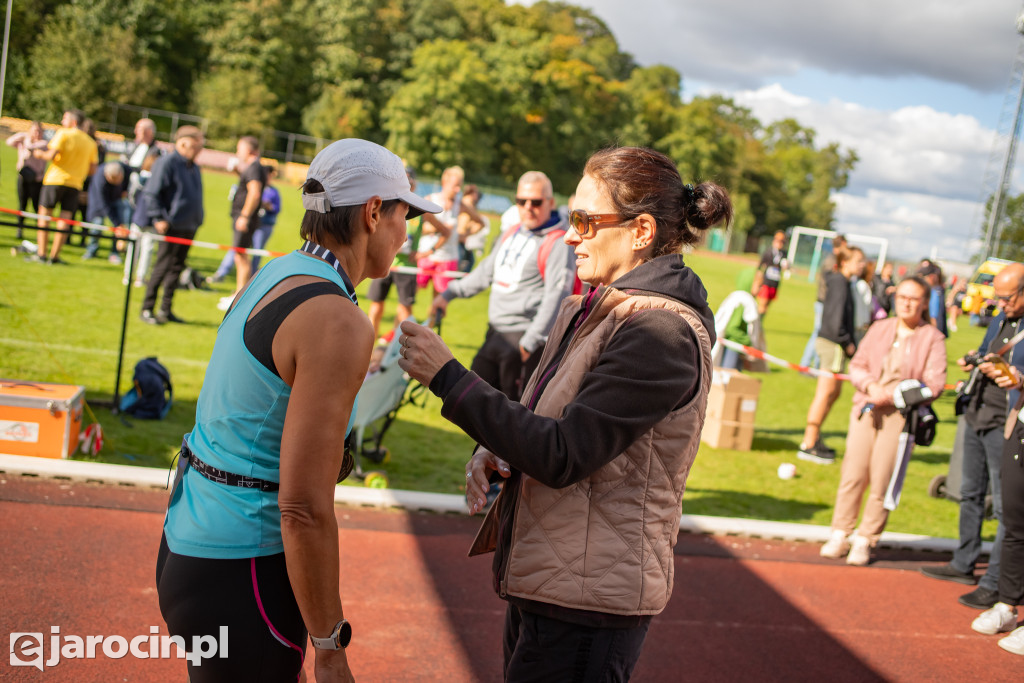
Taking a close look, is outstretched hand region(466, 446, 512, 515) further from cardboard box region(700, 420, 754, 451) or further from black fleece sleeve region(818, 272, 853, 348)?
black fleece sleeve region(818, 272, 853, 348)

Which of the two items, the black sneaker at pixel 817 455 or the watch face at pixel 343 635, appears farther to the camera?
the black sneaker at pixel 817 455

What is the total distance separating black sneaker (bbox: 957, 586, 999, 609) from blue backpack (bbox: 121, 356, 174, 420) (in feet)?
21.2

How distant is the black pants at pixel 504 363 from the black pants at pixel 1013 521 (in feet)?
10.2

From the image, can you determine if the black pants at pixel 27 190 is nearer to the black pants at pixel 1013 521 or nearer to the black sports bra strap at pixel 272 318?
the black sports bra strap at pixel 272 318

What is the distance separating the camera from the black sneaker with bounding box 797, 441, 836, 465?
30.7 ft

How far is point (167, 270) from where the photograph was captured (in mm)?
9836

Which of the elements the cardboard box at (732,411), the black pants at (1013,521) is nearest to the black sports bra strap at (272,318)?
the black pants at (1013,521)

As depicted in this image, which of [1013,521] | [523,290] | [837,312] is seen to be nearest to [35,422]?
[523,290]

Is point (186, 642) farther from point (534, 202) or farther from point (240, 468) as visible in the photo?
point (534, 202)

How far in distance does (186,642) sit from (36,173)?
14196 mm

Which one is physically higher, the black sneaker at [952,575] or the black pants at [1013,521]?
the black pants at [1013,521]

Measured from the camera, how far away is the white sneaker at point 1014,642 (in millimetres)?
5070

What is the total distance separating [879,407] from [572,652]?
4834 millimetres

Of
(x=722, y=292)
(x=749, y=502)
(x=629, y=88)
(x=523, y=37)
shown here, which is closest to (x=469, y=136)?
(x=523, y=37)
